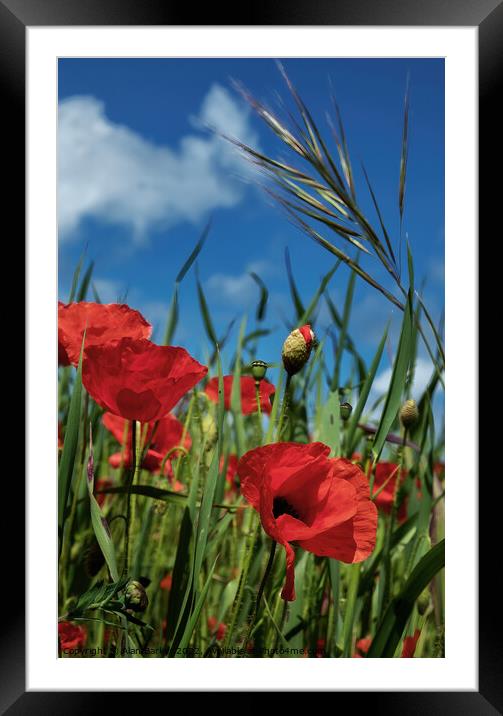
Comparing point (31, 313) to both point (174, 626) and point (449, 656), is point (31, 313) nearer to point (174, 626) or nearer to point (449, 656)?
point (174, 626)

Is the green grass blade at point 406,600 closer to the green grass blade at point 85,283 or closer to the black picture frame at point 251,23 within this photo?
the black picture frame at point 251,23

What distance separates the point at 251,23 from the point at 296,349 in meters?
0.41

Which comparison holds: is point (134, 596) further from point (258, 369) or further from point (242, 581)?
point (258, 369)

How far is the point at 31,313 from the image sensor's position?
744 mm

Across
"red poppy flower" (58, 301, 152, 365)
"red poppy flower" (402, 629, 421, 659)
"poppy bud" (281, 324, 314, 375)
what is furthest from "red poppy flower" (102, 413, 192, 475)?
"red poppy flower" (402, 629, 421, 659)

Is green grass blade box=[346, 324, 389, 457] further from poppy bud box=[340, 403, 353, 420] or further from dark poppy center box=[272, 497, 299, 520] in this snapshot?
dark poppy center box=[272, 497, 299, 520]

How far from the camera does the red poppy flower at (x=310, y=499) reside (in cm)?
55

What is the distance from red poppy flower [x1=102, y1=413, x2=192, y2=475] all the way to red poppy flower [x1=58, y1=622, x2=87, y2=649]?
20 cm

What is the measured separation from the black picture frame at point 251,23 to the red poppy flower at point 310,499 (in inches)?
9.0

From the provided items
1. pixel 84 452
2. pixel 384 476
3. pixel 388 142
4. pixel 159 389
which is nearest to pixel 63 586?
pixel 84 452

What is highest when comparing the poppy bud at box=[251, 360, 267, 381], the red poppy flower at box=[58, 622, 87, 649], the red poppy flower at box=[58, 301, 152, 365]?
the red poppy flower at box=[58, 301, 152, 365]

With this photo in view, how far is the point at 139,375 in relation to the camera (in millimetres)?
619

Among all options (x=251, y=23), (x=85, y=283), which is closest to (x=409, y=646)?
(x=85, y=283)

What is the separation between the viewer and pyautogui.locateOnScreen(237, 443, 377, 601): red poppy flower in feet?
1.81
